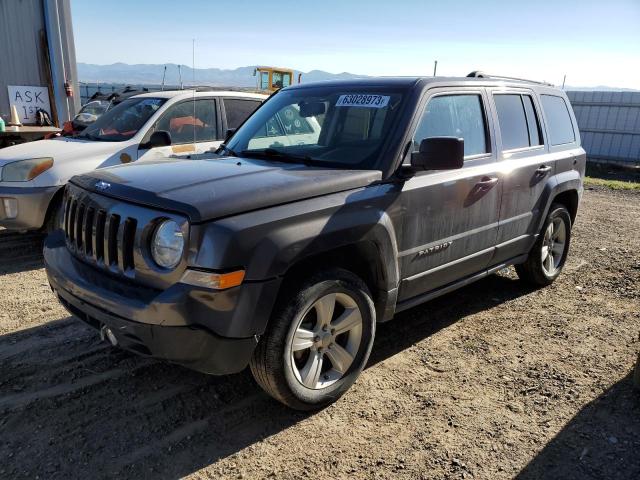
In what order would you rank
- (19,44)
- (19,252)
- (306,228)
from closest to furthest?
(306,228) < (19,252) < (19,44)

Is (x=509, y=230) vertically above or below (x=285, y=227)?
below

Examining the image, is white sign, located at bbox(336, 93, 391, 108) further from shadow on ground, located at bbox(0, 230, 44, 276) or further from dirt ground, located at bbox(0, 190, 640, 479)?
shadow on ground, located at bbox(0, 230, 44, 276)

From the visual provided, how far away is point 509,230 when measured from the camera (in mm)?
4359

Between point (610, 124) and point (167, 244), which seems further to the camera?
point (610, 124)

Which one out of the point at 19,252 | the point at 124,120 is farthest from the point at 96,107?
the point at 19,252

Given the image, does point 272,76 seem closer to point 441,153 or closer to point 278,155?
point 278,155

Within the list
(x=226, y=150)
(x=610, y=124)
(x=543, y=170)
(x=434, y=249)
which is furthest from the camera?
(x=610, y=124)

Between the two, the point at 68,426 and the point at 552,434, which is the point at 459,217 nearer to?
the point at 552,434

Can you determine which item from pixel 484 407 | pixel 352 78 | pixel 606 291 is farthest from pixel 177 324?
pixel 606 291

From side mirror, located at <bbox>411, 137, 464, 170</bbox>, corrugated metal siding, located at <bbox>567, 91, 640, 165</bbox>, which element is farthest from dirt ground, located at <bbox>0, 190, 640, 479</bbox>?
corrugated metal siding, located at <bbox>567, 91, 640, 165</bbox>

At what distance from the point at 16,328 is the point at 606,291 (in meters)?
5.45

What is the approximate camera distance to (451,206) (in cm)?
365

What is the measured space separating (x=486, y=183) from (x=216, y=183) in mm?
2109

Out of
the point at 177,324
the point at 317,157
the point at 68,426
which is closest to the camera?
the point at 177,324
